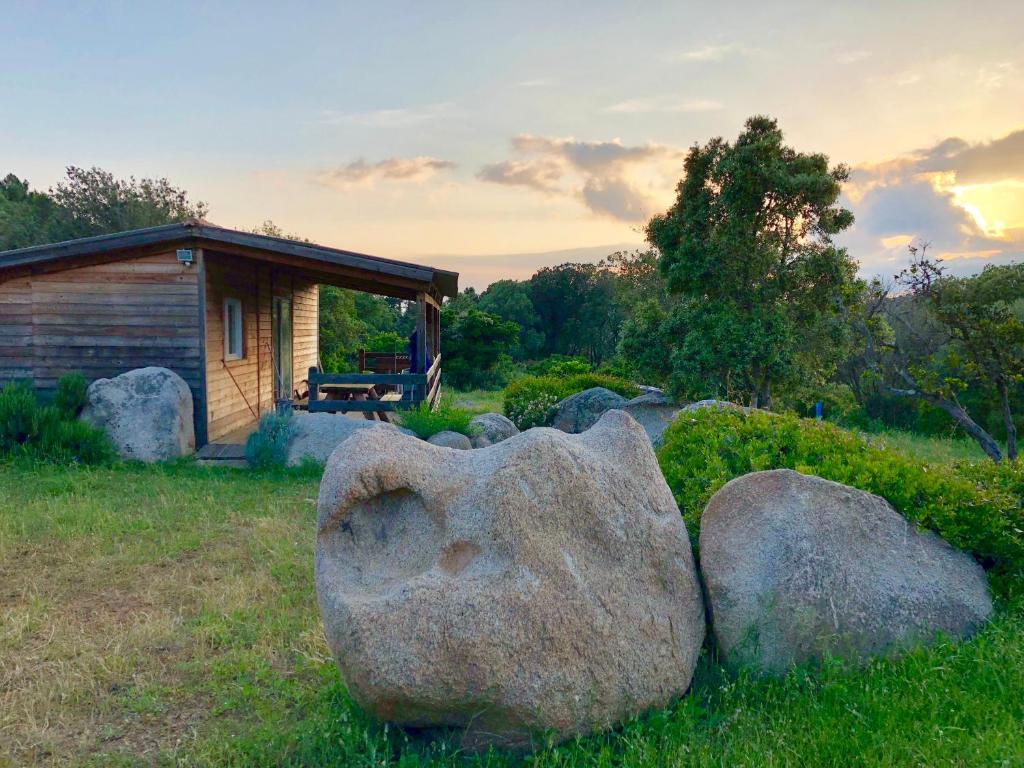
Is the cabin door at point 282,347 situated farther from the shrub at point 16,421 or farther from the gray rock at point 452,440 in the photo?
the gray rock at point 452,440

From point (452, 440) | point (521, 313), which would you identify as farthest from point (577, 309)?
point (452, 440)

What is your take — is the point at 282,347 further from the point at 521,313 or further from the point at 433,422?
the point at 521,313

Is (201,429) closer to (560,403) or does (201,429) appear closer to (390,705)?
(560,403)

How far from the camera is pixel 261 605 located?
5910 millimetres

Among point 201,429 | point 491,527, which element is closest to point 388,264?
point 201,429

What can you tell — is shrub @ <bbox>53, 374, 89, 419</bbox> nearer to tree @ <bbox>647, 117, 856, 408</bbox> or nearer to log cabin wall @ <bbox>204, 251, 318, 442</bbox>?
log cabin wall @ <bbox>204, 251, 318, 442</bbox>

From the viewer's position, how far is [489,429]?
1259 centimetres

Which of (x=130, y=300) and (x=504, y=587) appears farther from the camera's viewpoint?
(x=130, y=300)

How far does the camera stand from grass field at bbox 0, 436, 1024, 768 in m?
3.43

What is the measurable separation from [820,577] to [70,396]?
12111 millimetres

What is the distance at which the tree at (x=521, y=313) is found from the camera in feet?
135

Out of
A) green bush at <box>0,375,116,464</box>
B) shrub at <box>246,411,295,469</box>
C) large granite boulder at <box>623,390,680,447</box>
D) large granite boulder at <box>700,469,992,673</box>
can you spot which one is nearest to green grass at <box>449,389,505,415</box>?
large granite boulder at <box>623,390,680,447</box>

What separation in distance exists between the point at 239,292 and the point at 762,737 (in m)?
14.7

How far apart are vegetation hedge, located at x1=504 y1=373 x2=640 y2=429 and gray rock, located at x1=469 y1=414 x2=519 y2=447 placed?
57.8 inches
